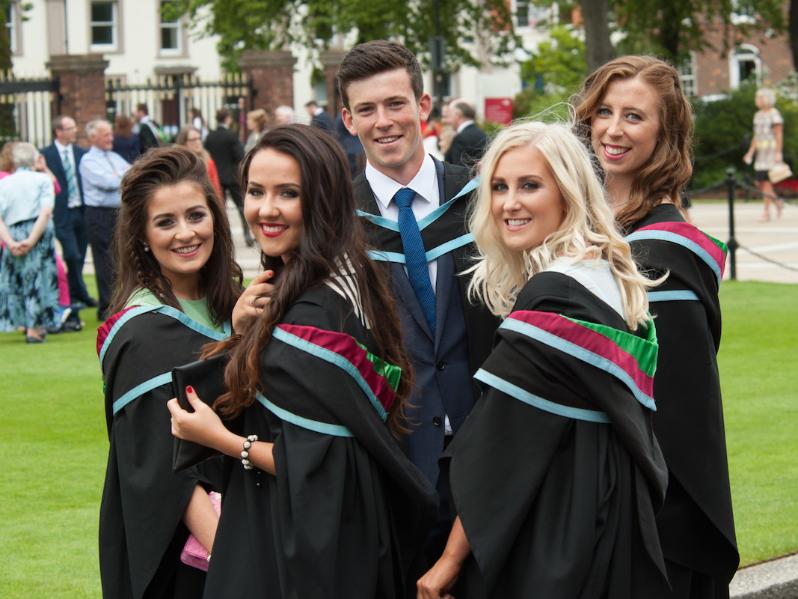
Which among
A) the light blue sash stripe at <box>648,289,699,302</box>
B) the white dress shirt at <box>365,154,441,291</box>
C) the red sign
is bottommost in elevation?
the light blue sash stripe at <box>648,289,699,302</box>

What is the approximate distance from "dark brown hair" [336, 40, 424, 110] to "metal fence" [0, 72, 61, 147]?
90.6 feet

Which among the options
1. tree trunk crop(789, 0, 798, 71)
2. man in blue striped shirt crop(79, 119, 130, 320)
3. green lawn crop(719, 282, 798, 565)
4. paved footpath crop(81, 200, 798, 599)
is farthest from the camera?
tree trunk crop(789, 0, 798, 71)

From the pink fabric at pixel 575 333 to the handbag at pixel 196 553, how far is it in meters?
1.09

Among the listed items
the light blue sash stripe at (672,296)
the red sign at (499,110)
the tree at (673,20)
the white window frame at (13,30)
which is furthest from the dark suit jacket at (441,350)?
the white window frame at (13,30)

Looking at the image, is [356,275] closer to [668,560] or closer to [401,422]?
[401,422]

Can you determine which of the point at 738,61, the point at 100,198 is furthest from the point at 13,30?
the point at 100,198

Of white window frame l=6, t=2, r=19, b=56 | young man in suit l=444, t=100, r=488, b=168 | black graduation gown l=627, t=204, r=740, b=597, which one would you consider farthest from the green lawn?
white window frame l=6, t=2, r=19, b=56

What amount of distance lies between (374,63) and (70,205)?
1276 centimetres

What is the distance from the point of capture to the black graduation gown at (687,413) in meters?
4.51

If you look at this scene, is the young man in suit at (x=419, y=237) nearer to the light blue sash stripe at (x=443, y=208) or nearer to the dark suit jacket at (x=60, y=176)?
the light blue sash stripe at (x=443, y=208)

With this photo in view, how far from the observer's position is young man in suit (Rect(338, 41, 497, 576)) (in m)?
4.42

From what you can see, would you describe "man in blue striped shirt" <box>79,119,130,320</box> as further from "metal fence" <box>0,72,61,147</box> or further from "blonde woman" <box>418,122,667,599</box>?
"metal fence" <box>0,72,61,147</box>

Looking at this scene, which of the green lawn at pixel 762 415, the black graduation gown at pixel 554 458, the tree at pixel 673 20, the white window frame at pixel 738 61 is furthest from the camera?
the white window frame at pixel 738 61

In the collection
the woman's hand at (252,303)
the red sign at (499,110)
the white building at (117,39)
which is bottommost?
the woman's hand at (252,303)
